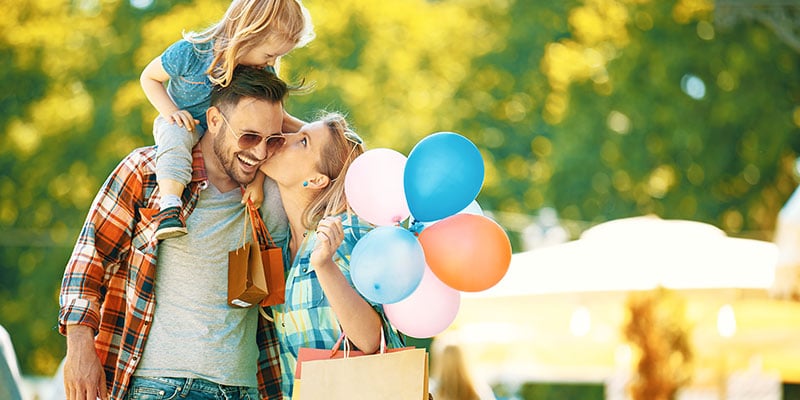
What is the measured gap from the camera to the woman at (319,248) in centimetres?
313

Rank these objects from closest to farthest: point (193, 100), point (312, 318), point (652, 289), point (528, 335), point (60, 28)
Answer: point (312, 318) → point (193, 100) → point (652, 289) → point (528, 335) → point (60, 28)

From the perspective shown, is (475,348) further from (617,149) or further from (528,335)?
(617,149)

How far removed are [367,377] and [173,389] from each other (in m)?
0.60

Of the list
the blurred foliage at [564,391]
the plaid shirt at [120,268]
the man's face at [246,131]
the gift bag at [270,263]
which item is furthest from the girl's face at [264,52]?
the blurred foliage at [564,391]

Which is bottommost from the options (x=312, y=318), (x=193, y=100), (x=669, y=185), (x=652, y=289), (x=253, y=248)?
(x=312, y=318)

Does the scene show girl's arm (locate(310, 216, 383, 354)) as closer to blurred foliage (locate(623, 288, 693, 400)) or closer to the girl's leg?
the girl's leg

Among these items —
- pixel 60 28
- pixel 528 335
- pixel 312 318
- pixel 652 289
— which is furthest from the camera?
pixel 60 28

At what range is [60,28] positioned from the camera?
14.4 metres

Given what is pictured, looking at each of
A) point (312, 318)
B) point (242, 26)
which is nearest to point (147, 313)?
point (312, 318)

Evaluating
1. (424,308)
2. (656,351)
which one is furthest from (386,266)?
(656,351)

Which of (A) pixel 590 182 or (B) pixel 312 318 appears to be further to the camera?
(A) pixel 590 182

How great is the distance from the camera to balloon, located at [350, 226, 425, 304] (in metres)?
2.98

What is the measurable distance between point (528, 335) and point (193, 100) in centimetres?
647

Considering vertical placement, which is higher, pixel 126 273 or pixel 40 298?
pixel 40 298
